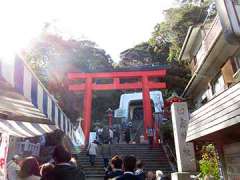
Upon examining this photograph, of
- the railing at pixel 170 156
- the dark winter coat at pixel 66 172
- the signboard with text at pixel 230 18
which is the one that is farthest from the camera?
the railing at pixel 170 156

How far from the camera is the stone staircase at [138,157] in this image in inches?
624

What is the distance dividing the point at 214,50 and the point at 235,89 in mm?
7151

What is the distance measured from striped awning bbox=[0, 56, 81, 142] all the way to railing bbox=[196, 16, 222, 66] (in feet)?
23.1

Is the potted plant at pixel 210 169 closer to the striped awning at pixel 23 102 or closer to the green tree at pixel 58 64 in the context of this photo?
the striped awning at pixel 23 102

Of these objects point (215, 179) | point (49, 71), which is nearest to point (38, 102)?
point (215, 179)

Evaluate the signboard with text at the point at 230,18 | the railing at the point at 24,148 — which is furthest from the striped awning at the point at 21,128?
the railing at the point at 24,148

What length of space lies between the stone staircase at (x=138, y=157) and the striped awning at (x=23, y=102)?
924 centimetres

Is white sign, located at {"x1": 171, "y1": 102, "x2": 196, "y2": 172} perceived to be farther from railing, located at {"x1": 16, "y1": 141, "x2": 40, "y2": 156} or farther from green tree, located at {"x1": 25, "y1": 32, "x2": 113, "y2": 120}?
green tree, located at {"x1": 25, "y1": 32, "x2": 113, "y2": 120}

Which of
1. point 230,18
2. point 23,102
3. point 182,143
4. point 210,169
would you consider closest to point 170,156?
point 182,143

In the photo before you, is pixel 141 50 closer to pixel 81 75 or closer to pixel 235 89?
pixel 81 75

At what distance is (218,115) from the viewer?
5.52 meters

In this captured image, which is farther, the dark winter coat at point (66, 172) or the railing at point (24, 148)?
the railing at point (24, 148)

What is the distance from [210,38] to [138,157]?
8.14 meters

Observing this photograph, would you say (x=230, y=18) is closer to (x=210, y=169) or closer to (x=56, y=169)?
(x=56, y=169)
